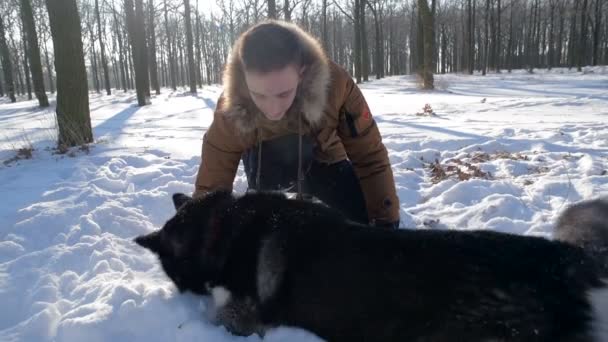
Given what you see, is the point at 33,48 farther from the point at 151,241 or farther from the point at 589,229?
the point at 589,229

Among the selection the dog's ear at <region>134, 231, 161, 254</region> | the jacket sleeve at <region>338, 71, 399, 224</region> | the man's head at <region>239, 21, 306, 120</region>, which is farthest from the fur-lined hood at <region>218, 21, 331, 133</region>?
the dog's ear at <region>134, 231, 161, 254</region>

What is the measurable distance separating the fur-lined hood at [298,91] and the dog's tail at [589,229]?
1495 mm

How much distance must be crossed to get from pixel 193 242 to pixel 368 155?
4.94ft

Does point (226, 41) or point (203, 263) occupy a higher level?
point (226, 41)

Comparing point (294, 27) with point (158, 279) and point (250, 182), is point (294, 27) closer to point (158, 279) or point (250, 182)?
point (250, 182)

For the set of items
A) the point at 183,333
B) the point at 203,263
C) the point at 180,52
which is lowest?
the point at 183,333

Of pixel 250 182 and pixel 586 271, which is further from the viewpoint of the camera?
pixel 250 182

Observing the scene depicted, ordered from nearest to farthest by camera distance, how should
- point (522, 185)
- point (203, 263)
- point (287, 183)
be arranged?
1. point (203, 263)
2. point (287, 183)
3. point (522, 185)

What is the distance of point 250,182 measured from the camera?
330 cm

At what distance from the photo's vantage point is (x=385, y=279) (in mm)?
1561

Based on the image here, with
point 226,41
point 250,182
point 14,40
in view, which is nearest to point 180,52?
point 226,41

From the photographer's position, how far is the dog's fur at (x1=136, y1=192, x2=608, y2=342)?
141 cm

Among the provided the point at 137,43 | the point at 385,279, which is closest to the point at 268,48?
the point at 385,279

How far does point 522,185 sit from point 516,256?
113 inches
